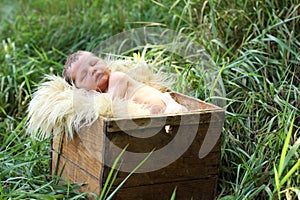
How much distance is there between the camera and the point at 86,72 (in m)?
2.85

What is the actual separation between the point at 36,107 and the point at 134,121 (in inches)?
23.6

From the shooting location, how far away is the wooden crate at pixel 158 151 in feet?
7.65

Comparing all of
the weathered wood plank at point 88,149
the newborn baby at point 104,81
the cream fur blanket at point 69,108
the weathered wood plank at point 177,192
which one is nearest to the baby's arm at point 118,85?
the newborn baby at point 104,81

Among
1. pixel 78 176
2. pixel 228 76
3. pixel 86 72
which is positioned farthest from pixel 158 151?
pixel 228 76

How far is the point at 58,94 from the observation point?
8.83 ft

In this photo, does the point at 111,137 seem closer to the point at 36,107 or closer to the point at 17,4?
the point at 36,107

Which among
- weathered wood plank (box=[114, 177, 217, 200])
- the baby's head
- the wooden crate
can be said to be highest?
the baby's head

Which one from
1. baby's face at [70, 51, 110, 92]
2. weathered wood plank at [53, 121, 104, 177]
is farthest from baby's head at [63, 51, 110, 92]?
weathered wood plank at [53, 121, 104, 177]

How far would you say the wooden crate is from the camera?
2332mm

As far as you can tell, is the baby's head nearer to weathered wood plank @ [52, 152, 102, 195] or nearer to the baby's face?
the baby's face

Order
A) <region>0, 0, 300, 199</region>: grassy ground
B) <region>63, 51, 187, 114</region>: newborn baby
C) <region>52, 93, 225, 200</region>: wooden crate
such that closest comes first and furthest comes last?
<region>52, 93, 225, 200</region>: wooden crate, <region>0, 0, 300, 199</region>: grassy ground, <region>63, 51, 187, 114</region>: newborn baby

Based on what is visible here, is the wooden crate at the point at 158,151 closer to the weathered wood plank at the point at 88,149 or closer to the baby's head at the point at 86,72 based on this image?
the weathered wood plank at the point at 88,149

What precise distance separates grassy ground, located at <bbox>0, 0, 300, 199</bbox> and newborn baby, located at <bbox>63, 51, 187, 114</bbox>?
340mm

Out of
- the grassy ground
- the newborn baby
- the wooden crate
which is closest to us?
the wooden crate
